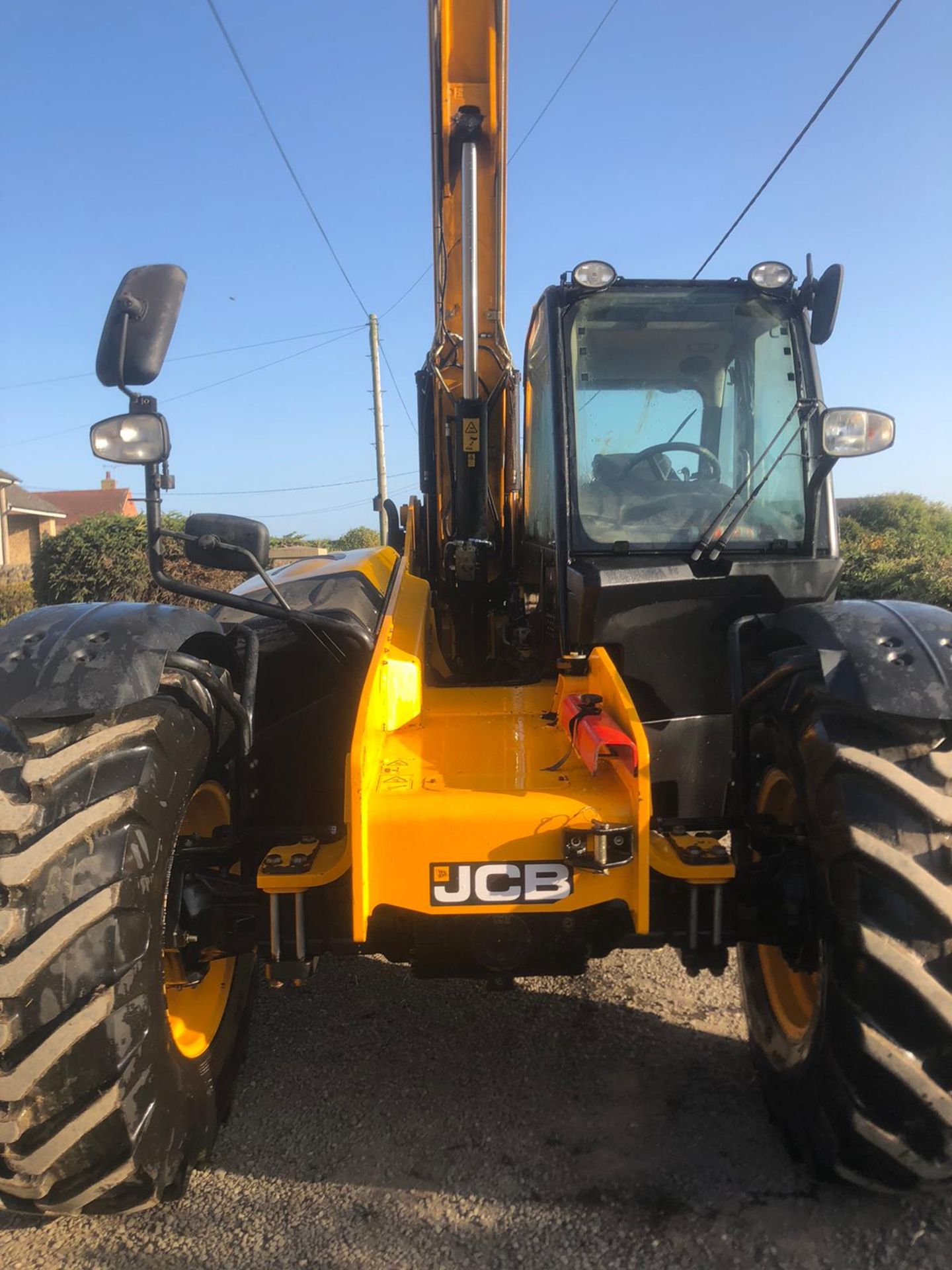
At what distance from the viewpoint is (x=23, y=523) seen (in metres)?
33.9

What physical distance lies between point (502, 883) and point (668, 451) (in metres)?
1.95

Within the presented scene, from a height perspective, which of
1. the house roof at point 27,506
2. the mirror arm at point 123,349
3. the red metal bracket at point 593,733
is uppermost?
the house roof at point 27,506

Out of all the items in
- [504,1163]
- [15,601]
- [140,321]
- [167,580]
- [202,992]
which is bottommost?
[504,1163]

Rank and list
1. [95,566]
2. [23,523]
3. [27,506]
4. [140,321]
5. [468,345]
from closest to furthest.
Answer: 1. [140,321]
2. [468,345]
3. [95,566]
4. [27,506]
5. [23,523]

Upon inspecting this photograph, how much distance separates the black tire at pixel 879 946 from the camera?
2.07 meters

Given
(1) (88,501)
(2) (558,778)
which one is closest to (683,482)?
(2) (558,778)

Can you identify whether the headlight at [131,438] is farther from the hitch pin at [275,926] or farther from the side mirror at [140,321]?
the hitch pin at [275,926]

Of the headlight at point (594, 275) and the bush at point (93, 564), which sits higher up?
the headlight at point (594, 275)

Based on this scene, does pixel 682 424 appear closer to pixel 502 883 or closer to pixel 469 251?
pixel 469 251

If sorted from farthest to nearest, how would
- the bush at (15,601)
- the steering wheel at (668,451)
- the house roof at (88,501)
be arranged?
the house roof at (88,501)
the bush at (15,601)
the steering wheel at (668,451)

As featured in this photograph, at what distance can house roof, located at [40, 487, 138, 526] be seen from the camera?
155ft

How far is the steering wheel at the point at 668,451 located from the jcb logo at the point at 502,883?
5.59ft

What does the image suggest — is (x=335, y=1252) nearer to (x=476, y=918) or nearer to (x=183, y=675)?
(x=476, y=918)

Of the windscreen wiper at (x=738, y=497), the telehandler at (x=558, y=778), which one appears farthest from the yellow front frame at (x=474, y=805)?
the windscreen wiper at (x=738, y=497)
